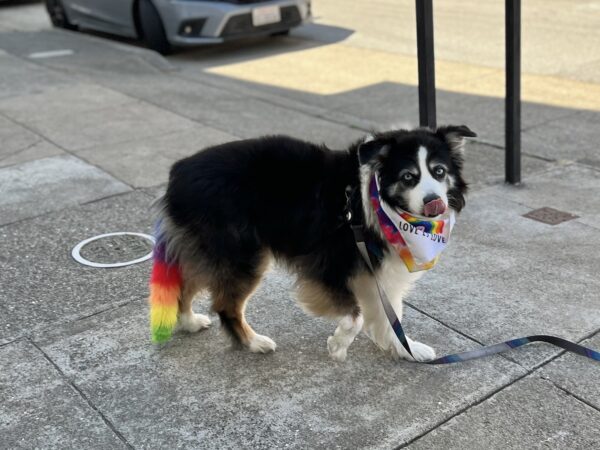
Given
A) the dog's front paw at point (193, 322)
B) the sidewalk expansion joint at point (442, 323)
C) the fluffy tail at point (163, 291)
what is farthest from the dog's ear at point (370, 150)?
the dog's front paw at point (193, 322)

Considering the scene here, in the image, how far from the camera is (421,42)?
17.9ft

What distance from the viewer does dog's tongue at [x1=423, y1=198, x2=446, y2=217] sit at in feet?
9.67

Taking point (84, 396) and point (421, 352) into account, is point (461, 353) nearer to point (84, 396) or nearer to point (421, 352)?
point (421, 352)

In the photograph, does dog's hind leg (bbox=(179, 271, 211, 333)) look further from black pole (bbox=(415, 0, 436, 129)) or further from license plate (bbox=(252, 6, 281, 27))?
license plate (bbox=(252, 6, 281, 27))

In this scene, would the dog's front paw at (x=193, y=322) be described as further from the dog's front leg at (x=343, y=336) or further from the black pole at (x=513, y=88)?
the black pole at (x=513, y=88)

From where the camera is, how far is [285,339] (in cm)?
376

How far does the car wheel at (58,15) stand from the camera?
46.1 feet

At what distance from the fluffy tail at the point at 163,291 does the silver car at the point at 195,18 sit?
836 centimetres

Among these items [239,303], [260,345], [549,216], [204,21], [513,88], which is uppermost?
[204,21]

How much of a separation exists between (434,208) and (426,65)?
9.43 feet

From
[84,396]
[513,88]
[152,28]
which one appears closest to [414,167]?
[84,396]

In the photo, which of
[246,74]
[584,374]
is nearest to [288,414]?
[584,374]

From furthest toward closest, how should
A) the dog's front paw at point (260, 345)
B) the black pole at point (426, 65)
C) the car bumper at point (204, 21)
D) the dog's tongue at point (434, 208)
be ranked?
1. the car bumper at point (204, 21)
2. the black pole at point (426, 65)
3. the dog's front paw at point (260, 345)
4. the dog's tongue at point (434, 208)

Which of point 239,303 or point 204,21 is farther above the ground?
point 204,21
